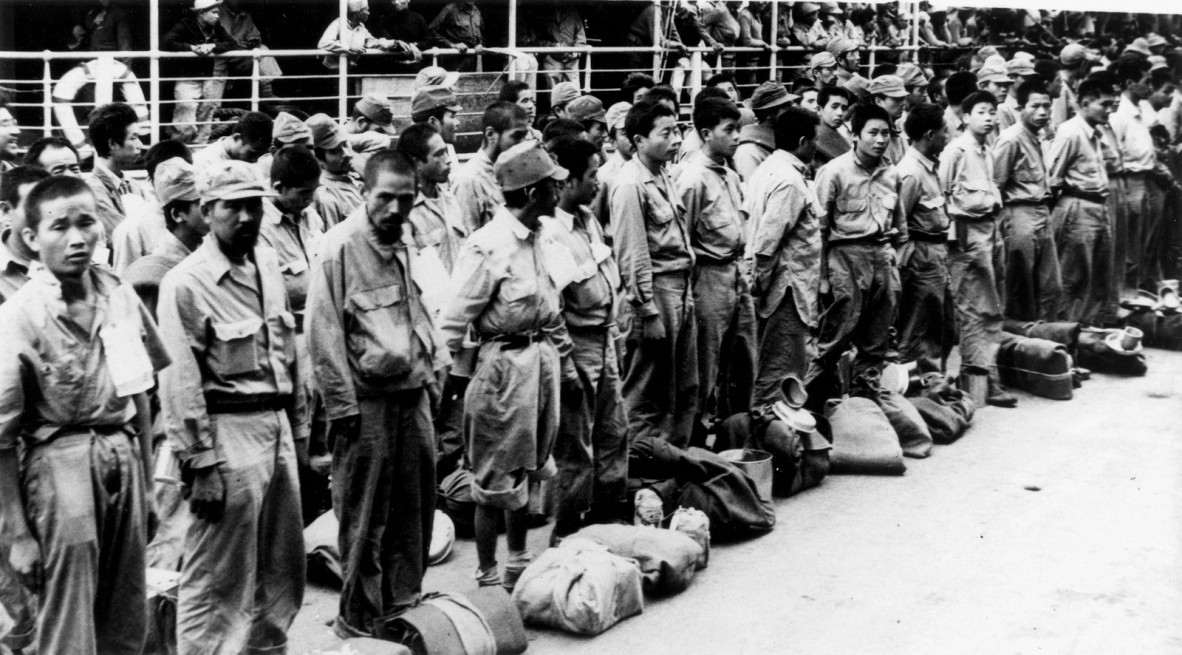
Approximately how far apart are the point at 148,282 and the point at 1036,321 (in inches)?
330

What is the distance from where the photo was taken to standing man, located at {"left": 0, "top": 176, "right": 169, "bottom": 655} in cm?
469

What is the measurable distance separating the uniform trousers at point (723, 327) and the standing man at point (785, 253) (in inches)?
11.4

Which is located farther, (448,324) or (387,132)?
(387,132)

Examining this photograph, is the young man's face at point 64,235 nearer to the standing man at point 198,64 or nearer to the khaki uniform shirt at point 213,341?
the khaki uniform shirt at point 213,341

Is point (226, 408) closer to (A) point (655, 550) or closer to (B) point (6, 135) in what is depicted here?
(A) point (655, 550)

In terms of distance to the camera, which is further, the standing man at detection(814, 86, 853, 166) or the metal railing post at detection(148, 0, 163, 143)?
the standing man at detection(814, 86, 853, 166)

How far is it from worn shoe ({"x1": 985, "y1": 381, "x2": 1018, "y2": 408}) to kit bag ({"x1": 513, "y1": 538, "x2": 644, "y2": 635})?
17.3ft

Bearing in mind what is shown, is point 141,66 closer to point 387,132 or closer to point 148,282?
point 387,132

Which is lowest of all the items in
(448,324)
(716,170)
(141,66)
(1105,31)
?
(448,324)

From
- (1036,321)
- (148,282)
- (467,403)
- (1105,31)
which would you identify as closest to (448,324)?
(467,403)

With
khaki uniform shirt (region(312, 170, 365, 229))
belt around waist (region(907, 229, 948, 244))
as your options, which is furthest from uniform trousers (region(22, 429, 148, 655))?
belt around waist (region(907, 229, 948, 244))

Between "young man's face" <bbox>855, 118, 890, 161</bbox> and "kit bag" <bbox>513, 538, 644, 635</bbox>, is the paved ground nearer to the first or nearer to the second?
"kit bag" <bbox>513, 538, 644, 635</bbox>

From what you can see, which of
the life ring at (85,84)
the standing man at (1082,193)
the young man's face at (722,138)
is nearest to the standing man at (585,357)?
the young man's face at (722,138)

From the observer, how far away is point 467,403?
649 centimetres
